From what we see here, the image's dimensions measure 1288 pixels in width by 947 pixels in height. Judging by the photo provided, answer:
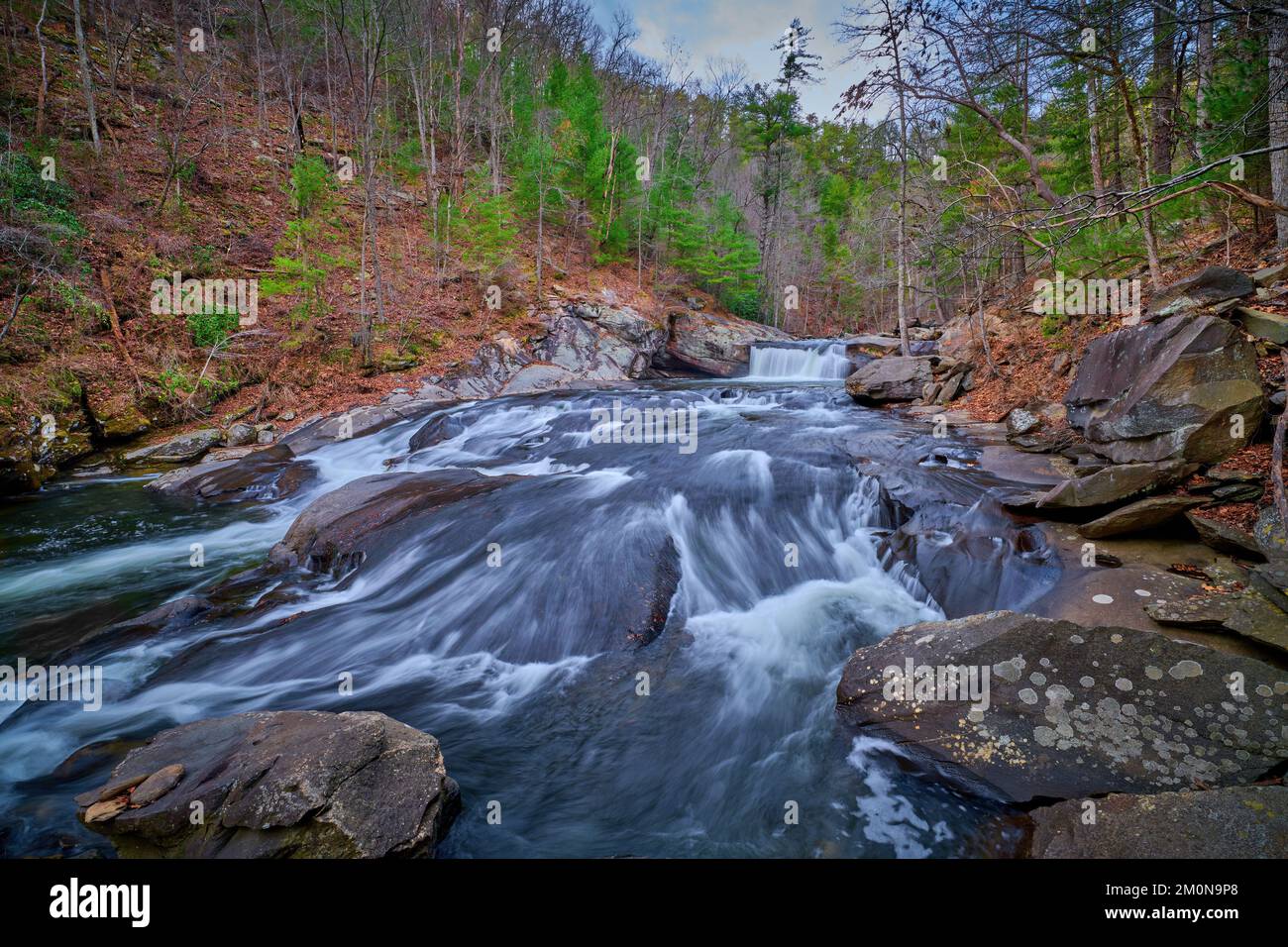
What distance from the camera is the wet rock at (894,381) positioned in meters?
12.5

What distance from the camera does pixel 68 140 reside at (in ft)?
47.1

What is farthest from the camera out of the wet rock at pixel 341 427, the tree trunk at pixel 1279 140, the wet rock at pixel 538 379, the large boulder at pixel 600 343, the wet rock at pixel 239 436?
the large boulder at pixel 600 343

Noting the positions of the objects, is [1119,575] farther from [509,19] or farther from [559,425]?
[509,19]

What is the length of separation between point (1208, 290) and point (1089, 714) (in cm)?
593

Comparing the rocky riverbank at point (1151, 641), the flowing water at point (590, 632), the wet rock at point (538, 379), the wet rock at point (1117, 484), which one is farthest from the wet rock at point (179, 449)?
the wet rock at point (1117, 484)

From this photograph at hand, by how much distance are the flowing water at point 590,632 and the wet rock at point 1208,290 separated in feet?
8.98

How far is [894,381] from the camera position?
12656 mm

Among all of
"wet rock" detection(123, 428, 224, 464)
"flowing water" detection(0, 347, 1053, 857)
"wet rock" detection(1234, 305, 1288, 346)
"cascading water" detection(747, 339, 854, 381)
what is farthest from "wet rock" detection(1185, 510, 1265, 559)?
"cascading water" detection(747, 339, 854, 381)

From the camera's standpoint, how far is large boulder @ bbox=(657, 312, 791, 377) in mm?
22156

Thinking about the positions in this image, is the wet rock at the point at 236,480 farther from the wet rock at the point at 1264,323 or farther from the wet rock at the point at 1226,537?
the wet rock at the point at 1264,323

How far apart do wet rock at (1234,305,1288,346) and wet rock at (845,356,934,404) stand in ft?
21.9

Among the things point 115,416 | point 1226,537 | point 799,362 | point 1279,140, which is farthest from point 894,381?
point 115,416

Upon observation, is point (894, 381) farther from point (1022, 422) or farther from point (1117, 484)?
point (1117, 484)
